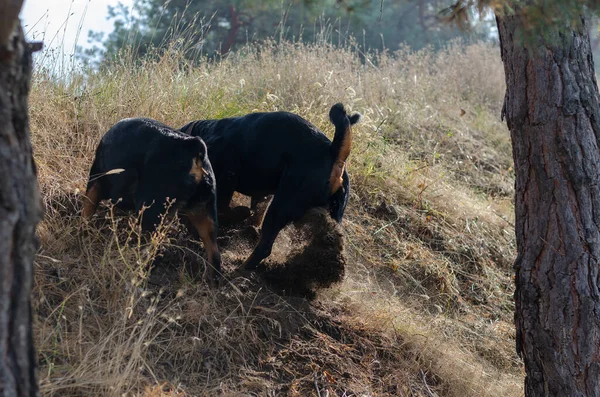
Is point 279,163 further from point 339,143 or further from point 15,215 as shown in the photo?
point 15,215

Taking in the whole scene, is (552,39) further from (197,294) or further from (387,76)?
(387,76)

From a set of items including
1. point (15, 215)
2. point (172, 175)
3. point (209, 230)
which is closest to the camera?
point (15, 215)

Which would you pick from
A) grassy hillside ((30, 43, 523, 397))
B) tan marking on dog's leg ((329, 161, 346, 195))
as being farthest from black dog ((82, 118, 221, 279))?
tan marking on dog's leg ((329, 161, 346, 195))

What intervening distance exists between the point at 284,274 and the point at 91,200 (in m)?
1.60

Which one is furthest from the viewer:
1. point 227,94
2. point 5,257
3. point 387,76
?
point 387,76

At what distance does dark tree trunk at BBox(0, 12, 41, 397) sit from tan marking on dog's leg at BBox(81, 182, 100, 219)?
2842mm

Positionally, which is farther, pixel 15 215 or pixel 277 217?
pixel 277 217

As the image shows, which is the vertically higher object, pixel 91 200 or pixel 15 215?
pixel 15 215

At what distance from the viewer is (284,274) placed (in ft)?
17.7

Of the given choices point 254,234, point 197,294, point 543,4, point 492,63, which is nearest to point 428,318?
point 254,234

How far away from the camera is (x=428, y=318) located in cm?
609

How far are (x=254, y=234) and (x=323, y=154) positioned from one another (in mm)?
1200

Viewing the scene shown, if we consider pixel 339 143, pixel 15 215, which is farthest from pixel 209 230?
pixel 15 215

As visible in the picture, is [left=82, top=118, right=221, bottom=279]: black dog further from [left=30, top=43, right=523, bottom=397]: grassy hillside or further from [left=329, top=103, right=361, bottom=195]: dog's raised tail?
[left=329, top=103, right=361, bottom=195]: dog's raised tail
